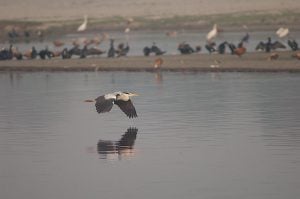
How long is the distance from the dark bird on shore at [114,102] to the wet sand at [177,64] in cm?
1248

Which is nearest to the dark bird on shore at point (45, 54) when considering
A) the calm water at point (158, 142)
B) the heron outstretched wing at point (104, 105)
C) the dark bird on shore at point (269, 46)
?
the dark bird on shore at point (269, 46)

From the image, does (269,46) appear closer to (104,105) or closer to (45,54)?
(45,54)

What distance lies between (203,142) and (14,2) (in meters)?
68.7

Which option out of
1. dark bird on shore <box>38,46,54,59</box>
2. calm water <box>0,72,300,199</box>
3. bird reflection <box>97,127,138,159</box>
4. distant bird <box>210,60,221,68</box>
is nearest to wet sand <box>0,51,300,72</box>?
distant bird <box>210,60,221,68</box>

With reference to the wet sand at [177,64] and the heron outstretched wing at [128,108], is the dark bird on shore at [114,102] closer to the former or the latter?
the heron outstretched wing at [128,108]

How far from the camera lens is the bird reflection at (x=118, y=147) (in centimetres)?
1856

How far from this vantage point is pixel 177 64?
124 feet

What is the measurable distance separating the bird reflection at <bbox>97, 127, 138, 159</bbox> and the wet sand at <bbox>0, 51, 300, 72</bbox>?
13714 mm

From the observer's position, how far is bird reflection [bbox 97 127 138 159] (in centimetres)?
1856

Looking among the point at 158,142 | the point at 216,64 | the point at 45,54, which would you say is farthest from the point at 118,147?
the point at 45,54

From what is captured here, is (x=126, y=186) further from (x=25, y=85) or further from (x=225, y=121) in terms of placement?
(x=25, y=85)

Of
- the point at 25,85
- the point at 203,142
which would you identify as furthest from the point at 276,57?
the point at 203,142

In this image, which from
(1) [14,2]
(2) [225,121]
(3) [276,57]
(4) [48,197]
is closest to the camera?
(4) [48,197]

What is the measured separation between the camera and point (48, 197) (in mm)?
14906
